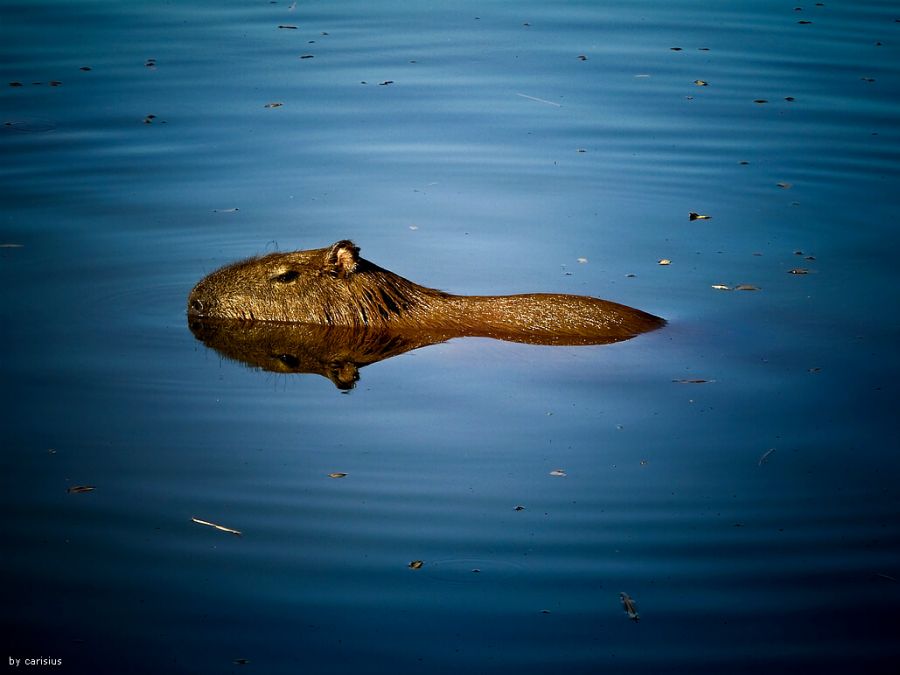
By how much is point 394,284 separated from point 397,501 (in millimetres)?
2703

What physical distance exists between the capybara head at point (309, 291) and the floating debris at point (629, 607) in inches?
142

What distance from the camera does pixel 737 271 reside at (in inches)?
362

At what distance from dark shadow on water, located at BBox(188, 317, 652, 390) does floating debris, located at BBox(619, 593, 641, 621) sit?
9.30 ft

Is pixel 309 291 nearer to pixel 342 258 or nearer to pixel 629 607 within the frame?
pixel 342 258

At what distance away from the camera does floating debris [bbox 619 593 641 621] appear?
498 cm

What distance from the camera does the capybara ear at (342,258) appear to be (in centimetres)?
831

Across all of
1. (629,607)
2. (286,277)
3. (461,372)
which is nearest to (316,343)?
(286,277)

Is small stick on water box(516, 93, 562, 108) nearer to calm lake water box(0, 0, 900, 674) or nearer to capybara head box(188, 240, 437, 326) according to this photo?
calm lake water box(0, 0, 900, 674)

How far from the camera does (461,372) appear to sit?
766 centimetres

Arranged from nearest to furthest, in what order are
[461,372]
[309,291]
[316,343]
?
[461,372] < [316,343] < [309,291]

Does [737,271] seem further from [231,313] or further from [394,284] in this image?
[231,313]

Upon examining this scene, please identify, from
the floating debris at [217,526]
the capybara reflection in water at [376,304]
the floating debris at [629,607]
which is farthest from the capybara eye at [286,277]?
the floating debris at [629,607]

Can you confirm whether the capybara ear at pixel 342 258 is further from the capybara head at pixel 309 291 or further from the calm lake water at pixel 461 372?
the calm lake water at pixel 461 372

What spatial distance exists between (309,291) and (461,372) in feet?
4.81
